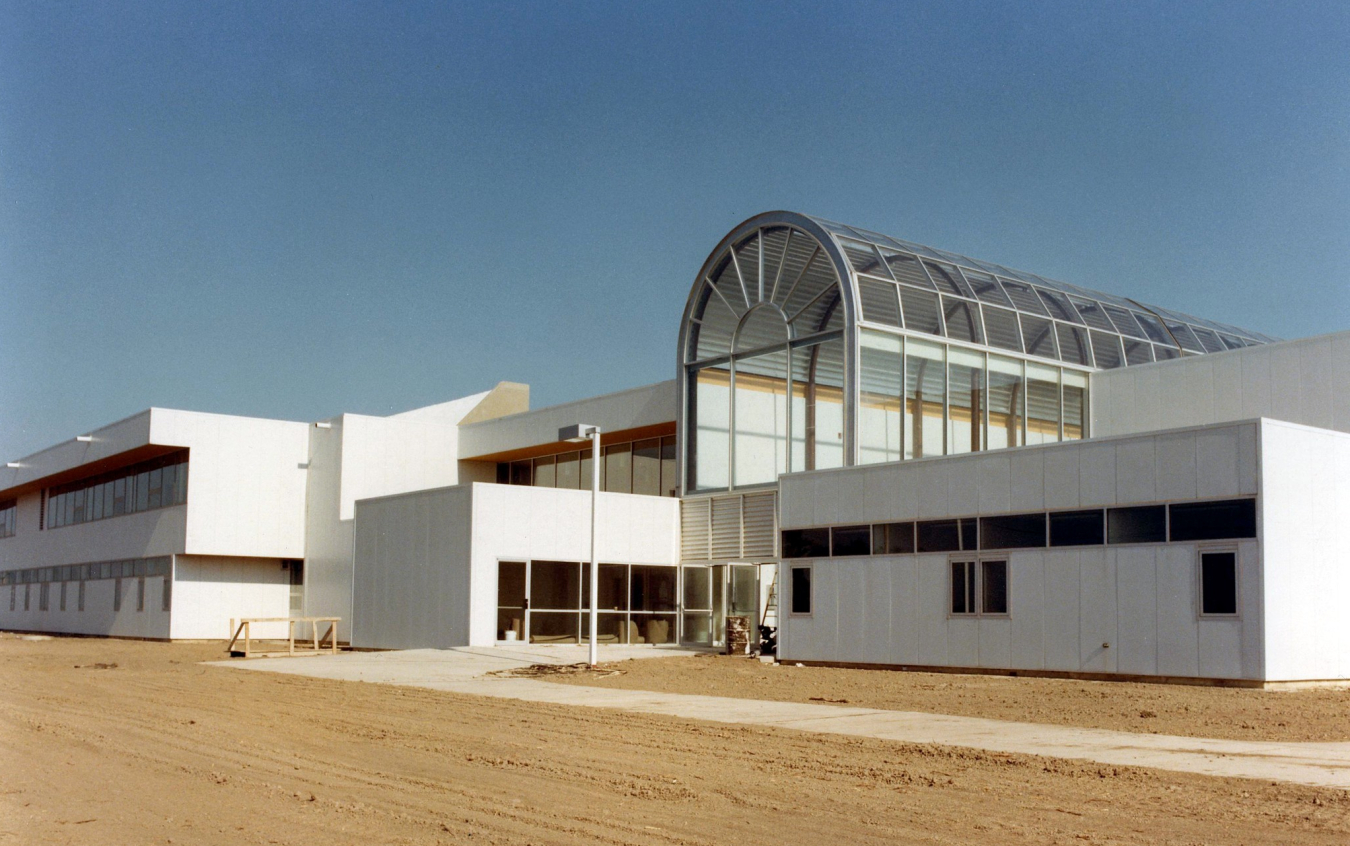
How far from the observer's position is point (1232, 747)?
41.5ft

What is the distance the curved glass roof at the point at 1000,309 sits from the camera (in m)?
29.6

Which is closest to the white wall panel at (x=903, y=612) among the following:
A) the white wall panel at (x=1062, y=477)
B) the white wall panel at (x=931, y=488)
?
the white wall panel at (x=931, y=488)

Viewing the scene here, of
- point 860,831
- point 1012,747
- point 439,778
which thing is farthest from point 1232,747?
point 439,778

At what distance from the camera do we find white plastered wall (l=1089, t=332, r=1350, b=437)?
1039 inches

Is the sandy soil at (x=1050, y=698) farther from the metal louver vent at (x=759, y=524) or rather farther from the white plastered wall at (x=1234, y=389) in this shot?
the white plastered wall at (x=1234, y=389)

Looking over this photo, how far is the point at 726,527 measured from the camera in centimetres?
3209

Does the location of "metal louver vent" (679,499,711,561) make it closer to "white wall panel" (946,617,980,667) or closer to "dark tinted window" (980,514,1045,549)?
"white wall panel" (946,617,980,667)

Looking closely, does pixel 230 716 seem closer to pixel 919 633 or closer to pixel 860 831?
pixel 860 831

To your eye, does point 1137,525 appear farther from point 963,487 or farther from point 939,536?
point 939,536

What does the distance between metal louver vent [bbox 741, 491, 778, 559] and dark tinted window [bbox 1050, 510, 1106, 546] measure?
9.65 m

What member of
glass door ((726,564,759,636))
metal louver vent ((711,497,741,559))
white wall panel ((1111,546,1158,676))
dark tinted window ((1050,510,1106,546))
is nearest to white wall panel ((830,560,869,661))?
dark tinted window ((1050,510,1106,546))

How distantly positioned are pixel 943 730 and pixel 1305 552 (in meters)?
8.12

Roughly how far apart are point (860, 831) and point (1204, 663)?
12.7 meters

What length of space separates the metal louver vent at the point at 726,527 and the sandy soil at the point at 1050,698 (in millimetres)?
7448
